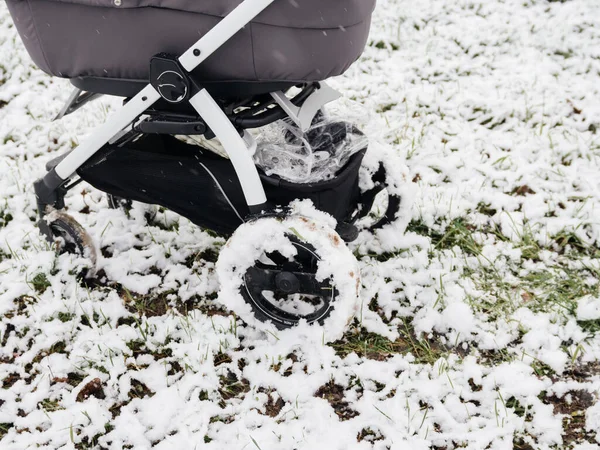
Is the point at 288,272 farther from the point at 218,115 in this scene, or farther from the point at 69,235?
the point at 69,235

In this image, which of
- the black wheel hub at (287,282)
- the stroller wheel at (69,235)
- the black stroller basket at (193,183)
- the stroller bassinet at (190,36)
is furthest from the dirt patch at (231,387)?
the stroller bassinet at (190,36)

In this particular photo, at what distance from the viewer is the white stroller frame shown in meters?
1.51

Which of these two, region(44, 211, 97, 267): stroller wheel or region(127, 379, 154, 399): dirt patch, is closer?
region(127, 379, 154, 399): dirt patch

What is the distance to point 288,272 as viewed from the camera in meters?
1.82

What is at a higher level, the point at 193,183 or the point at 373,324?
the point at 193,183

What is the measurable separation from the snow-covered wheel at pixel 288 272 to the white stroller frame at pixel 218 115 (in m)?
0.12

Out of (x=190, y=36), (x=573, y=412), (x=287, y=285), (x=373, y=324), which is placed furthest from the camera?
(x=373, y=324)

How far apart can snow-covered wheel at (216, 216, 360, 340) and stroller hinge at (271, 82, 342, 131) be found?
12.9 inches

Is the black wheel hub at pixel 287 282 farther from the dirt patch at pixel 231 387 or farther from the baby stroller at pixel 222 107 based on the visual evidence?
the dirt patch at pixel 231 387

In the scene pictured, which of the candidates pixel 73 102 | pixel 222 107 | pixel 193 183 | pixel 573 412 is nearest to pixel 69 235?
pixel 73 102

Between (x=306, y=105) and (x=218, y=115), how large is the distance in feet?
1.15

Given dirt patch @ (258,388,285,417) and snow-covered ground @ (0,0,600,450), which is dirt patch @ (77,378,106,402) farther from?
dirt patch @ (258,388,285,417)

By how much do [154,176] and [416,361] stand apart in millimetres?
1080

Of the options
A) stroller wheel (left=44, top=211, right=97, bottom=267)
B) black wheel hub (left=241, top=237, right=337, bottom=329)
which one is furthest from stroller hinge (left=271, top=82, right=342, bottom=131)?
stroller wheel (left=44, top=211, right=97, bottom=267)
